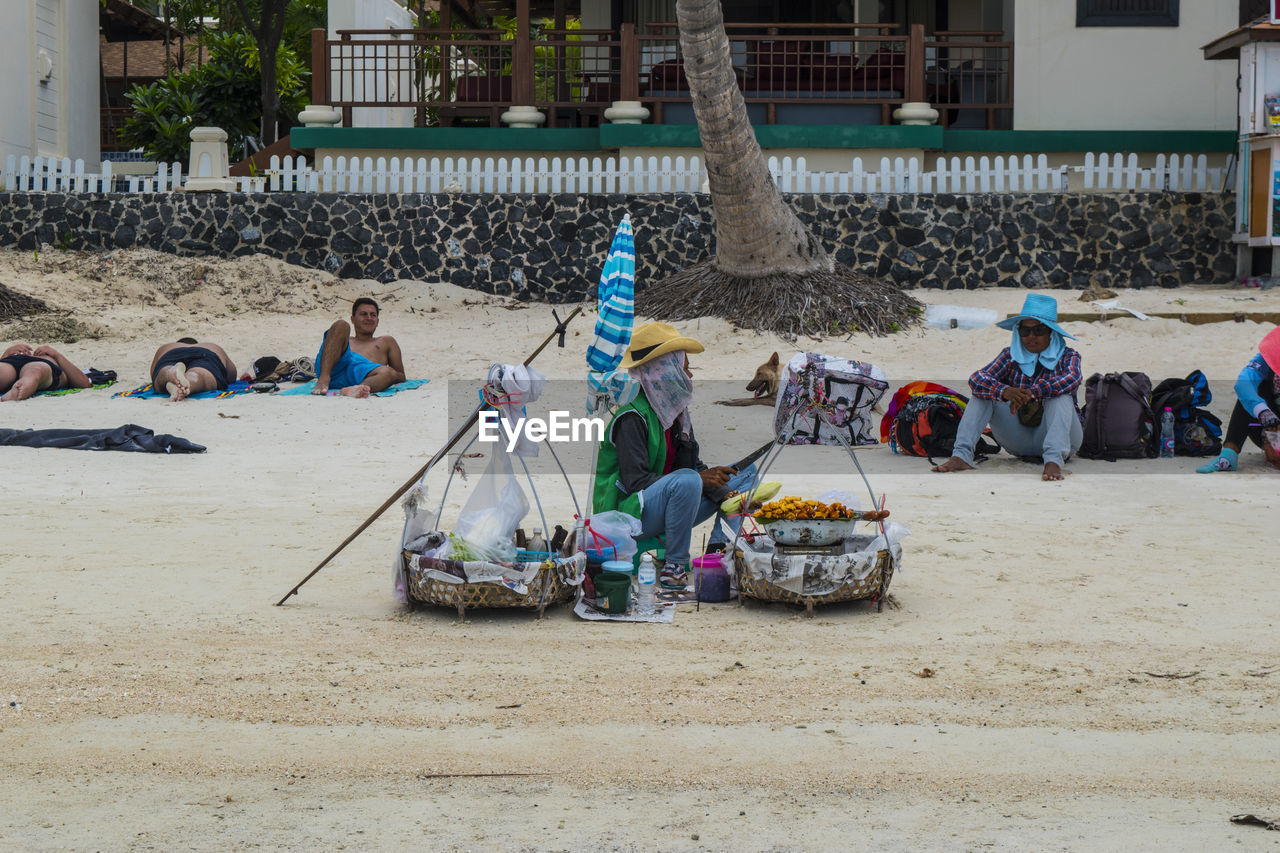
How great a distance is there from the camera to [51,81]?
19.4 meters

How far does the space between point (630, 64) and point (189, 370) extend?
769 centimetres

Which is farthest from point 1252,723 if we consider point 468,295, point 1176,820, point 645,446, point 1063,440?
point 468,295

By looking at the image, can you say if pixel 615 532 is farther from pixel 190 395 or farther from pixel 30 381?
pixel 30 381

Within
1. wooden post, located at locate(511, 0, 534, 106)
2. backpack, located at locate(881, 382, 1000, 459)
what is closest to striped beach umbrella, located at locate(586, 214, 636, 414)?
backpack, located at locate(881, 382, 1000, 459)

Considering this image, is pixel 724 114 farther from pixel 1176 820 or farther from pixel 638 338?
pixel 1176 820

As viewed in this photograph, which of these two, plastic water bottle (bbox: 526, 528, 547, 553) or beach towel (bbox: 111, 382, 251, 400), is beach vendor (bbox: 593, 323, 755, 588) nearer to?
plastic water bottle (bbox: 526, 528, 547, 553)

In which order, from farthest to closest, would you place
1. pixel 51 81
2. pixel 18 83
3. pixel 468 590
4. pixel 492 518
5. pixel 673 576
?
pixel 51 81 → pixel 18 83 → pixel 673 576 → pixel 492 518 → pixel 468 590

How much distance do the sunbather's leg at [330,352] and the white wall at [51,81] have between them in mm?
9437

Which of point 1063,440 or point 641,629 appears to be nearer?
point 641,629

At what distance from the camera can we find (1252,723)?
3.95m

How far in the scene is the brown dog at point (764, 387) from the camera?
10820 millimetres

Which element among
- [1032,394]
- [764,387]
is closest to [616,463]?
[1032,394]

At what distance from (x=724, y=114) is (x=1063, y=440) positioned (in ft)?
19.1

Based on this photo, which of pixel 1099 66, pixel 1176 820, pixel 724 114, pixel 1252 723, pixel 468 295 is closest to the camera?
pixel 1176 820
